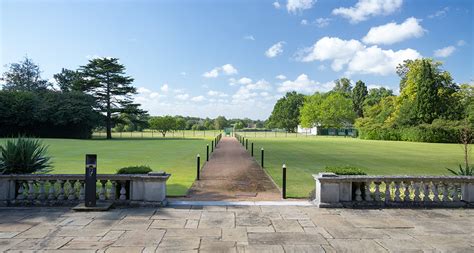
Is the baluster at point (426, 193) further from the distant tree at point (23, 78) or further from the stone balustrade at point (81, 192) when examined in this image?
the distant tree at point (23, 78)

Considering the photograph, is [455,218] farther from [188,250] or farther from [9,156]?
[9,156]

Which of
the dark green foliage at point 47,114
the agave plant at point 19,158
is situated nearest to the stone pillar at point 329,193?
the agave plant at point 19,158

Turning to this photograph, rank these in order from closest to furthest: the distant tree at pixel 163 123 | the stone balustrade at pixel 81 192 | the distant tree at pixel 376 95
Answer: the stone balustrade at pixel 81 192 → the distant tree at pixel 163 123 → the distant tree at pixel 376 95

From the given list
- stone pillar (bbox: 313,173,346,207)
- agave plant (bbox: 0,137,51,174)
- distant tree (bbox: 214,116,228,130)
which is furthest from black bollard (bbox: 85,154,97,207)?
distant tree (bbox: 214,116,228,130)

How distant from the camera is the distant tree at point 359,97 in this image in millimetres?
106875

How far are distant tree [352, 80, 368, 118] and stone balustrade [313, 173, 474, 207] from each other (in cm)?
10420

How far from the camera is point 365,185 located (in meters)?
8.04

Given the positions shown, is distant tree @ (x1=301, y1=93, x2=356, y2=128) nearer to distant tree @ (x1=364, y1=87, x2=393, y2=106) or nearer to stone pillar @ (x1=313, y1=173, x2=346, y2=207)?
distant tree @ (x1=364, y1=87, x2=393, y2=106)

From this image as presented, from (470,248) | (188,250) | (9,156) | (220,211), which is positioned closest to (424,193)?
(470,248)

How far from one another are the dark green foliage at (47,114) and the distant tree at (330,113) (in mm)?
55035

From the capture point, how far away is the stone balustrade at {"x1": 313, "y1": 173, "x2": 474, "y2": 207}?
25.5 ft

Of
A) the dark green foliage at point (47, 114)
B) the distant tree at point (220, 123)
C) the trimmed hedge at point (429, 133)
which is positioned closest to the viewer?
the trimmed hedge at point (429, 133)

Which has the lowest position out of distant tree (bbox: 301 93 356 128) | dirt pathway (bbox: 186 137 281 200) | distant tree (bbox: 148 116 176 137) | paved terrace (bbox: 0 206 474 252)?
dirt pathway (bbox: 186 137 281 200)

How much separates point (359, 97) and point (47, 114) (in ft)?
303
